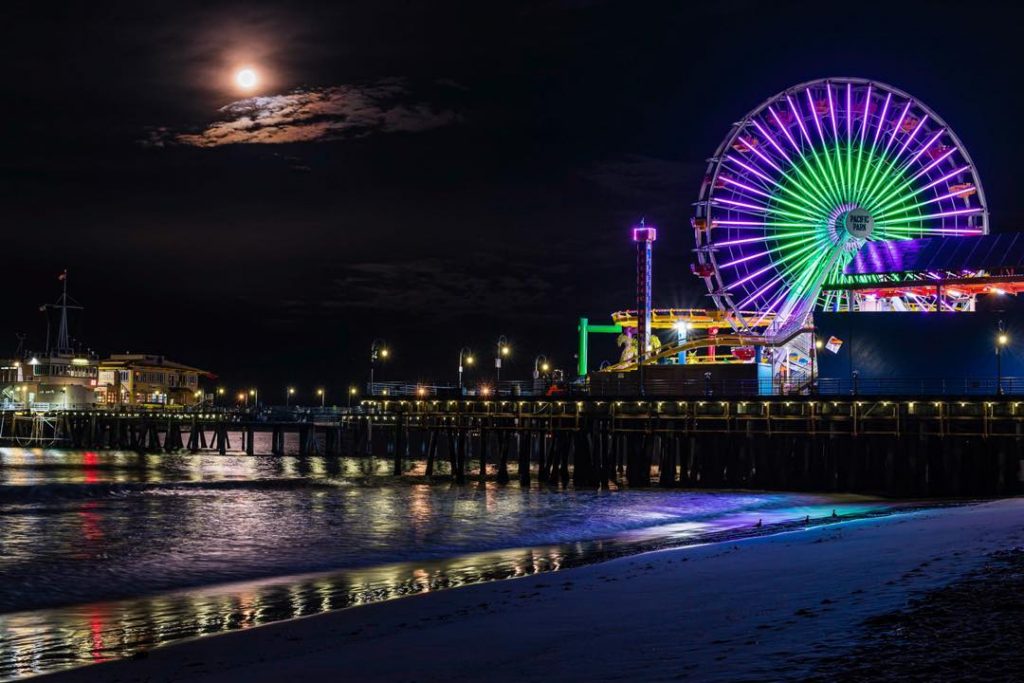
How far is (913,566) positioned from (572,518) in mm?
22773

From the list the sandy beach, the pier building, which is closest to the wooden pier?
the sandy beach

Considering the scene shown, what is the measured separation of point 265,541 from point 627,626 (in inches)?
785

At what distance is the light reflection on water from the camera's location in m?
18.6

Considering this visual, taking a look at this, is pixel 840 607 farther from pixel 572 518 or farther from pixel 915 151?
→ pixel 915 151

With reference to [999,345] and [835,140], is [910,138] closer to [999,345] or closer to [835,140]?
[835,140]

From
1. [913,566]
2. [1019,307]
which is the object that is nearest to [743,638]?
[913,566]

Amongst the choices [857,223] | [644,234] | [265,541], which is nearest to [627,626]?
[265,541]

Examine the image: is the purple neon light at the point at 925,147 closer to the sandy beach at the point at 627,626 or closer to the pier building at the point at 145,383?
the sandy beach at the point at 627,626

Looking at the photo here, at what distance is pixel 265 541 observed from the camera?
3114cm

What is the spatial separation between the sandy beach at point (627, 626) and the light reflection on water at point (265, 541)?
2449mm

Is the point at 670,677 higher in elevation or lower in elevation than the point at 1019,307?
lower

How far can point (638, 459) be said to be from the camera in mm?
54438

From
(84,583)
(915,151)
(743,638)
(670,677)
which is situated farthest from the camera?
(915,151)

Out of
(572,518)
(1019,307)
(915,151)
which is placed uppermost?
(915,151)
